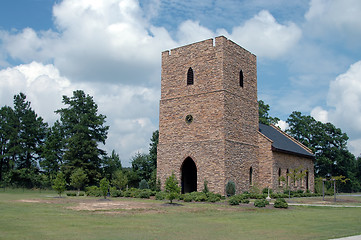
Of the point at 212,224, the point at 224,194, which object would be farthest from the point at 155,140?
the point at 212,224

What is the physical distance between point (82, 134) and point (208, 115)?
942 inches

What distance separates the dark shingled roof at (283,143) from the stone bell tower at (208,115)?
3927 millimetres

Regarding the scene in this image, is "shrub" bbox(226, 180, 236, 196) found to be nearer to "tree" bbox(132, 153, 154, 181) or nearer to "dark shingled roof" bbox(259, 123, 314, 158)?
"dark shingled roof" bbox(259, 123, 314, 158)

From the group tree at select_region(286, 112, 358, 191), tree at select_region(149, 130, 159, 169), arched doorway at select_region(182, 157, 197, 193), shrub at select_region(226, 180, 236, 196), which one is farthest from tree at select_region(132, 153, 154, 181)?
tree at select_region(286, 112, 358, 191)

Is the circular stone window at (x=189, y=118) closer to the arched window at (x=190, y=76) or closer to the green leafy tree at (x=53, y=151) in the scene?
the arched window at (x=190, y=76)

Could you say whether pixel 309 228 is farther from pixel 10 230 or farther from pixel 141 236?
pixel 10 230

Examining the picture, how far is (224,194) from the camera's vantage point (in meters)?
30.0

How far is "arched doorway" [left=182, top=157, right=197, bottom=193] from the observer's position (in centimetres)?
3495

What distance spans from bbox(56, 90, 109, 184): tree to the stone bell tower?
18393 millimetres

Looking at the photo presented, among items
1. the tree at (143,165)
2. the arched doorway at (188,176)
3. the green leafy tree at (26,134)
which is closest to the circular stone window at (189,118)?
the arched doorway at (188,176)

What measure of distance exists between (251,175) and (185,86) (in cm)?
1052

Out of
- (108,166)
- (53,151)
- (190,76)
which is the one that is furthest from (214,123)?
(53,151)

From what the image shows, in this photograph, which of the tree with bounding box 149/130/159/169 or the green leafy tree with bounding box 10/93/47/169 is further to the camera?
the green leafy tree with bounding box 10/93/47/169

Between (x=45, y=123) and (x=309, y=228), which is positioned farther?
(x=45, y=123)
